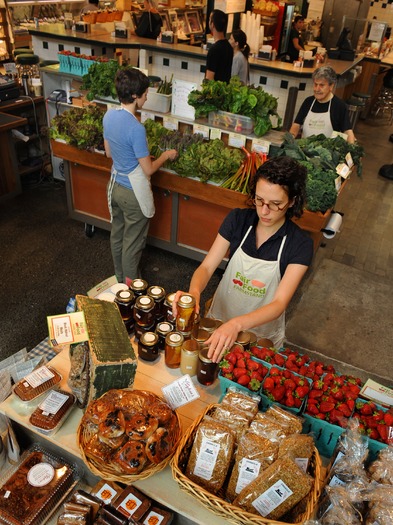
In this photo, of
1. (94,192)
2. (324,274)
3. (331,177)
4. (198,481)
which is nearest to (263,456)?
(198,481)

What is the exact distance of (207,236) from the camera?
4.61m

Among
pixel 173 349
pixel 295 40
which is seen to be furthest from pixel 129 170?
pixel 295 40

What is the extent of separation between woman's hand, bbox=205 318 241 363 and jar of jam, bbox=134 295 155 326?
0.34 meters

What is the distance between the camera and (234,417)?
1605mm

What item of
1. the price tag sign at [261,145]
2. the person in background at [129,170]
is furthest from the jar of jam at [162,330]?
the price tag sign at [261,145]

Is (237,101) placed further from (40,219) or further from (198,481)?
(198,481)

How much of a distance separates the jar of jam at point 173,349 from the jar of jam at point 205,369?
11 cm

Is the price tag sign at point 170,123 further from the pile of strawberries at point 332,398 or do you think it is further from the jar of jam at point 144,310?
the pile of strawberries at point 332,398

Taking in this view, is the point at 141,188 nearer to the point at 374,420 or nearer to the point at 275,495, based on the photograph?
the point at 374,420

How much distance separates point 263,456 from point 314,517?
0.93 ft

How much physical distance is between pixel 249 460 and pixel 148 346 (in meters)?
0.73

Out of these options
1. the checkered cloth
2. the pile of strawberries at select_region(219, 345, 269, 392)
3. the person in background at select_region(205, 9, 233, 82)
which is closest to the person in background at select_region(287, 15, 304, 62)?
the person in background at select_region(205, 9, 233, 82)

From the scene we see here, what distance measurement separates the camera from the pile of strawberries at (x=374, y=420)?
1583 millimetres

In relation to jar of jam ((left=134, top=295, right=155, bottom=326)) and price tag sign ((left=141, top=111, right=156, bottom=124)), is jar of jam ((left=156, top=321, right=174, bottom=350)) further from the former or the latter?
price tag sign ((left=141, top=111, right=156, bottom=124))
